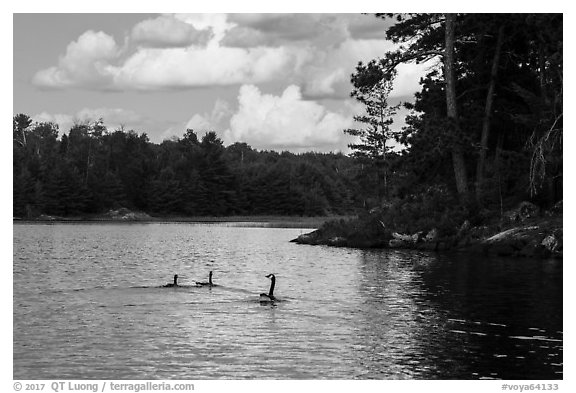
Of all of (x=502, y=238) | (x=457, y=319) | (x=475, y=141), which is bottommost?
(x=457, y=319)

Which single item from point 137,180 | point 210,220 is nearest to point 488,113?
point 210,220

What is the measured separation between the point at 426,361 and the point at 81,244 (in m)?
50.1

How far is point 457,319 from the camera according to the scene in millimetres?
24734

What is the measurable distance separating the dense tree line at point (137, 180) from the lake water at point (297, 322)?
96.9m

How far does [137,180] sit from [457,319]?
457ft

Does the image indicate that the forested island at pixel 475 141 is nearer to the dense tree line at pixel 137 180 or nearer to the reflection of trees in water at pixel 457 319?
the reflection of trees in water at pixel 457 319

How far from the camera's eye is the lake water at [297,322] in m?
18.5

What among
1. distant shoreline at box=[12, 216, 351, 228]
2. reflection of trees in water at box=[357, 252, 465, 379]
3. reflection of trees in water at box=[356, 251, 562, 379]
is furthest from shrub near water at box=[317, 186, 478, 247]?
distant shoreline at box=[12, 216, 351, 228]

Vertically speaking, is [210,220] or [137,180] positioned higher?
[137,180]

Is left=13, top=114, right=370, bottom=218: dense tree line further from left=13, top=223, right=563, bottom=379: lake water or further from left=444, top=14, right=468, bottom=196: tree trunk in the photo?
left=13, top=223, right=563, bottom=379: lake water

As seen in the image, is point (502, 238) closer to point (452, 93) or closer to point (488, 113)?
point (488, 113)

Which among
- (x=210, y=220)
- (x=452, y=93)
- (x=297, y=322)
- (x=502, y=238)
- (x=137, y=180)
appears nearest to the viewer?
(x=297, y=322)

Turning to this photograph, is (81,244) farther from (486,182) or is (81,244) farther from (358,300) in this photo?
(358,300)

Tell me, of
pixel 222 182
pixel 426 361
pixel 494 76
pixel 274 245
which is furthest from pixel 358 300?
pixel 222 182
